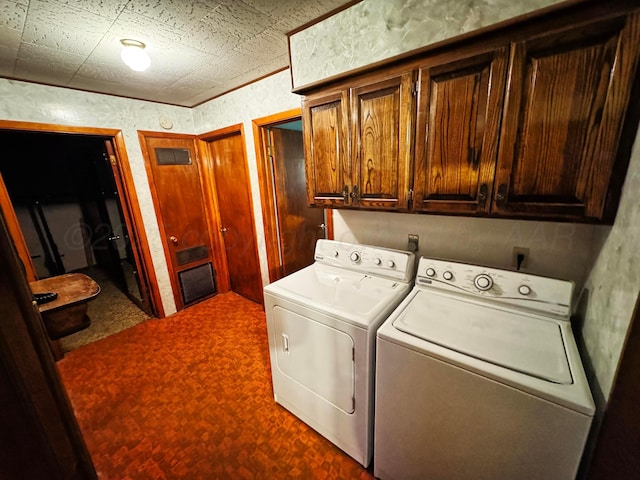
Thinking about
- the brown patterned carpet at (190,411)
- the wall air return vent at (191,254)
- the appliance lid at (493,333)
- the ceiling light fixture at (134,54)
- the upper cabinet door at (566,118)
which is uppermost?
the ceiling light fixture at (134,54)

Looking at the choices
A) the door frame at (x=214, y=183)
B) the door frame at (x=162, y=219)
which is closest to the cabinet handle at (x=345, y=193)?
the door frame at (x=214, y=183)

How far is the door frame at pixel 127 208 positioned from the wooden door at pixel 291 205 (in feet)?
4.80

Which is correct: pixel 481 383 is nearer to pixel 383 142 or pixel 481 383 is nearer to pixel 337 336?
pixel 337 336

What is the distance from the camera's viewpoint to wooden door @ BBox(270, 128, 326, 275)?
8.62 feet

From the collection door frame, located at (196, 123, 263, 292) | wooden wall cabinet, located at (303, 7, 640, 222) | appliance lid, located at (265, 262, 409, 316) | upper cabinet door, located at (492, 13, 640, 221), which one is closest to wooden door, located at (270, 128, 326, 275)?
door frame, located at (196, 123, 263, 292)

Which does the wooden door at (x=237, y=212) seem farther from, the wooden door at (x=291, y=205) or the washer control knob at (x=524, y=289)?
the washer control knob at (x=524, y=289)

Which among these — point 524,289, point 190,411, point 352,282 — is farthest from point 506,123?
point 190,411

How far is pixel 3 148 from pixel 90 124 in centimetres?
323

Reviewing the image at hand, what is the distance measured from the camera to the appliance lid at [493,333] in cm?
93

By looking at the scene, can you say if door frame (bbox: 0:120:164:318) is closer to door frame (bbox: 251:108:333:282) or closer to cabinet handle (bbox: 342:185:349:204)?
door frame (bbox: 251:108:333:282)

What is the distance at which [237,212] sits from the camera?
304 cm

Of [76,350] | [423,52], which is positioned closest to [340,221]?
[423,52]

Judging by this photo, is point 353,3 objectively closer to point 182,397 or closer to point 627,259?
point 627,259

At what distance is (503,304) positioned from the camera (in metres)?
1.26
